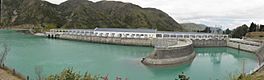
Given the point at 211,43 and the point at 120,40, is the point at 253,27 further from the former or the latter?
the point at 120,40

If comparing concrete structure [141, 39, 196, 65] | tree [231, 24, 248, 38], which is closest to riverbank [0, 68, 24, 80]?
concrete structure [141, 39, 196, 65]

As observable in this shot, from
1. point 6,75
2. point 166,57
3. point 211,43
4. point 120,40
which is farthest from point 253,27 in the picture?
point 6,75

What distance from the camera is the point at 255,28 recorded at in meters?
71.8

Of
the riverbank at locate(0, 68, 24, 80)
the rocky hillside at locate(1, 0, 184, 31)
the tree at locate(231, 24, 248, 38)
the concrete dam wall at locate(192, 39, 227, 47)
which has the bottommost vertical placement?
the riverbank at locate(0, 68, 24, 80)

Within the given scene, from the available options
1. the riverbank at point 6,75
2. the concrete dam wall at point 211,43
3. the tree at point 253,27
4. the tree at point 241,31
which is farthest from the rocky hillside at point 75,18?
the riverbank at point 6,75

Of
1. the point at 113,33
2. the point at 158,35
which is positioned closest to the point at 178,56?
the point at 158,35

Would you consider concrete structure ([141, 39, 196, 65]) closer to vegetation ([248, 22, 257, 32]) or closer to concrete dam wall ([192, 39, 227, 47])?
concrete dam wall ([192, 39, 227, 47])

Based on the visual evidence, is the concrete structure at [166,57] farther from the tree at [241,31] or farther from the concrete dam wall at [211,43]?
the tree at [241,31]

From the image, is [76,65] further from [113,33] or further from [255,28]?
[255,28]

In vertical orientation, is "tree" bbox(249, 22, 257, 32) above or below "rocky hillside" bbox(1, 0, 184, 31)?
below

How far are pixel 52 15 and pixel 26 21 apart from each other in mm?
12130

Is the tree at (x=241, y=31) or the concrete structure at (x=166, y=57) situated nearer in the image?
the concrete structure at (x=166, y=57)

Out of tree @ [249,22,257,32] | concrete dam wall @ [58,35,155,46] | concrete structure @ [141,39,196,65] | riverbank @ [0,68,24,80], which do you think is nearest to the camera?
riverbank @ [0,68,24,80]

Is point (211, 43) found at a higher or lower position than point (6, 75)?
higher
